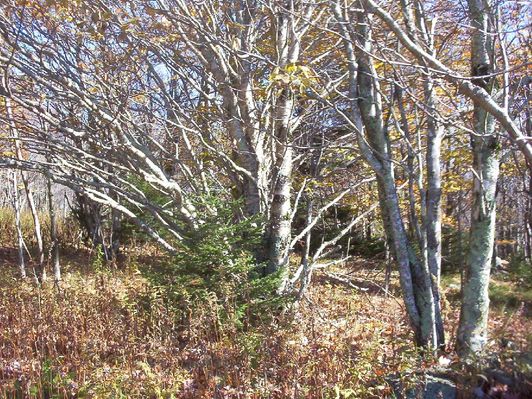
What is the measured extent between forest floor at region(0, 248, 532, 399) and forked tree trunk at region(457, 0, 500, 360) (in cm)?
16

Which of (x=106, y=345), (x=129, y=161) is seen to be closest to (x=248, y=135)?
(x=129, y=161)

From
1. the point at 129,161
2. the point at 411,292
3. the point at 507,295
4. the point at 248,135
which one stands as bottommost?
the point at 507,295

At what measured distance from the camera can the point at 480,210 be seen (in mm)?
3150

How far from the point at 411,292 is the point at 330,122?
4.55 m

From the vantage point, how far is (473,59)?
3.19 m

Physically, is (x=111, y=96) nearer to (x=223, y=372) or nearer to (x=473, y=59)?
(x=223, y=372)

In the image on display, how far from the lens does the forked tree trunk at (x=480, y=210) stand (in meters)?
3.12

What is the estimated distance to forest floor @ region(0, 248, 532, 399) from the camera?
301 cm

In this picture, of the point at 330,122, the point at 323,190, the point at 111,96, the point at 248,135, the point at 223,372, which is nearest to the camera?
the point at 223,372

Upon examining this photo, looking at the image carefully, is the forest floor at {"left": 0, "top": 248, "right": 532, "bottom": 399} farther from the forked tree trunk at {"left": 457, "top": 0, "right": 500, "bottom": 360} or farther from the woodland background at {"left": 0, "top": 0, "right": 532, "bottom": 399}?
the forked tree trunk at {"left": 457, "top": 0, "right": 500, "bottom": 360}

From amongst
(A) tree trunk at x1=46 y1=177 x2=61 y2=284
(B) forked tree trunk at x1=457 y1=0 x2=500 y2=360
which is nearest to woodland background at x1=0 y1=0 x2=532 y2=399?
(B) forked tree trunk at x1=457 y1=0 x2=500 y2=360

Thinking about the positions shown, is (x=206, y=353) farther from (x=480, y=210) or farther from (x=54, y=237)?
(x=54, y=237)

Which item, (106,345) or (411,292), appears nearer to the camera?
(411,292)

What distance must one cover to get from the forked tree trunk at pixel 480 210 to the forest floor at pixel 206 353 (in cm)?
16
